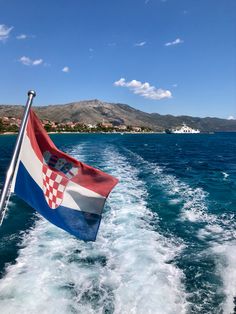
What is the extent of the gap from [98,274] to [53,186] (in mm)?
6160

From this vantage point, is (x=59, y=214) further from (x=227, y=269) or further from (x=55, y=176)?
(x=227, y=269)

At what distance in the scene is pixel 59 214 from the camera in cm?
702

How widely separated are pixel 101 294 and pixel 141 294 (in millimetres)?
1342

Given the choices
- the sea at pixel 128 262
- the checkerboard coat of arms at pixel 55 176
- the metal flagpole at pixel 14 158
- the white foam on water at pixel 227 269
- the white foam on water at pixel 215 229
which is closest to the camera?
the metal flagpole at pixel 14 158

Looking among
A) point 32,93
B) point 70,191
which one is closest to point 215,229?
point 70,191

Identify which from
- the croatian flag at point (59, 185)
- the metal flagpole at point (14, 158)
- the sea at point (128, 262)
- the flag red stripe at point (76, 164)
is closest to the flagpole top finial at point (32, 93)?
the metal flagpole at point (14, 158)

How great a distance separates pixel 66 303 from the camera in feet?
32.6

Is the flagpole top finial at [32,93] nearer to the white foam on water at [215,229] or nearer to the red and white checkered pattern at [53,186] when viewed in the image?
the red and white checkered pattern at [53,186]

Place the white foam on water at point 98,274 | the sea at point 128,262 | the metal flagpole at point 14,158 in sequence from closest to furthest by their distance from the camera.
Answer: the metal flagpole at point 14,158 → the white foam on water at point 98,274 → the sea at point 128,262


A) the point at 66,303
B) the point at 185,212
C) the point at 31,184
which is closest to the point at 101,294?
the point at 66,303

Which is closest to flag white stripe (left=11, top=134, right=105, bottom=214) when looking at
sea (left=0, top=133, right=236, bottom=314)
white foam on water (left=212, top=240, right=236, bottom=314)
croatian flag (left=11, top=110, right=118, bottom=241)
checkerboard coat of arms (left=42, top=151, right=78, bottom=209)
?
croatian flag (left=11, top=110, right=118, bottom=241)

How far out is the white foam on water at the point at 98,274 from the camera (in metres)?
9.88

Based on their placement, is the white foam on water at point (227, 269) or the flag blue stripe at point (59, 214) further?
the white foam on water at point (227, 269)

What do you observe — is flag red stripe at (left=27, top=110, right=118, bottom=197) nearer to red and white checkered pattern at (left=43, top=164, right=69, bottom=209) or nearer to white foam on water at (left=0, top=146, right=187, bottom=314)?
red and white checkered pattern at (left=43, top=164, right=69, bottom=209)
